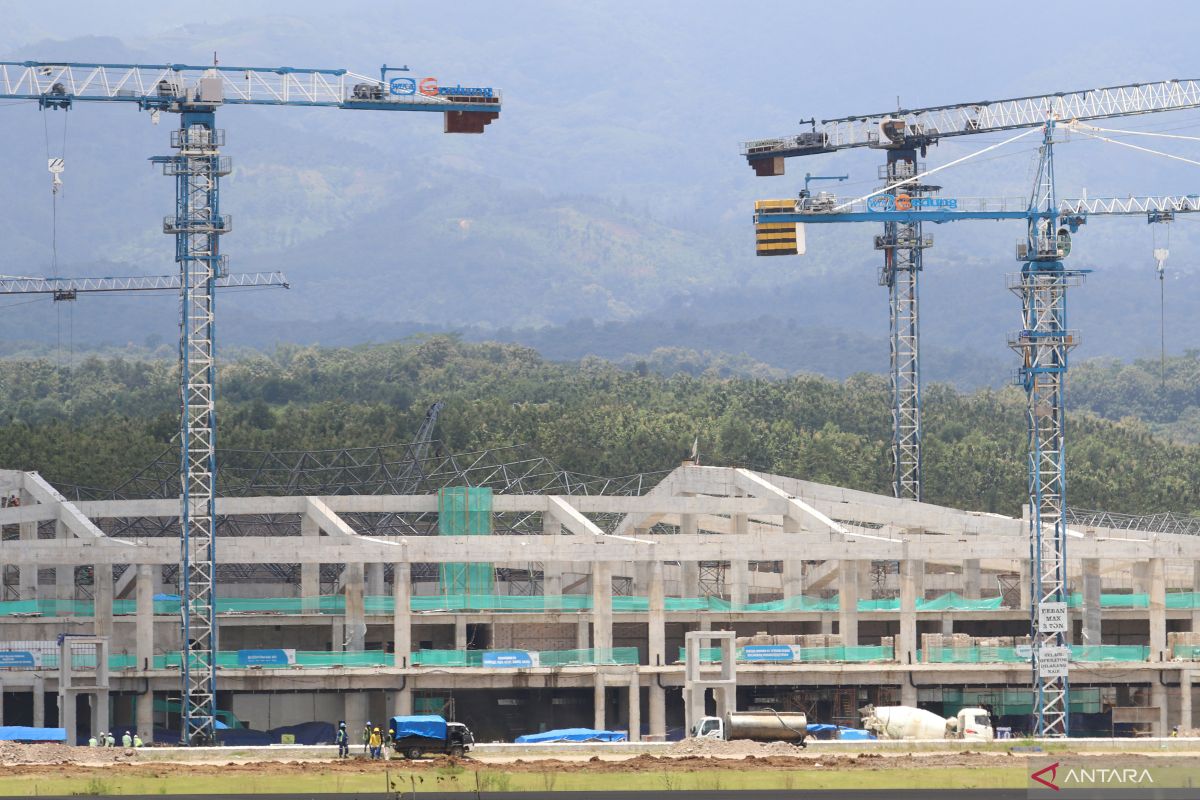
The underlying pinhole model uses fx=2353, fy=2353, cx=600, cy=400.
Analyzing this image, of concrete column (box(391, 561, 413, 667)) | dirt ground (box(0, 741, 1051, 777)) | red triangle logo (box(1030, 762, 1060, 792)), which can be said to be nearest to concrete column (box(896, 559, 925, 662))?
concrete column (box(391, 561, 413, 667))

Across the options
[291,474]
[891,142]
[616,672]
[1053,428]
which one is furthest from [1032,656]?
[291,474]

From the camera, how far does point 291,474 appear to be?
531 feet

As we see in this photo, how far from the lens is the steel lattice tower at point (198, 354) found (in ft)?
336

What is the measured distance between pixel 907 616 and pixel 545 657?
57.1ft

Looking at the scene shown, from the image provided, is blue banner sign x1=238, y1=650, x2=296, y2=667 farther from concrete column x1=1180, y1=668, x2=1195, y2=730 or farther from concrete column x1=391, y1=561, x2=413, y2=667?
concrete column x1=1180, y1=668, x2=1195, y2=730

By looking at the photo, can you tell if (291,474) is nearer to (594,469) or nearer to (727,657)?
(594,469)

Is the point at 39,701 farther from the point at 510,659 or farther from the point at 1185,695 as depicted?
the point at 1185,695

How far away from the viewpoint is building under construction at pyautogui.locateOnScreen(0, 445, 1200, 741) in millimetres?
109375

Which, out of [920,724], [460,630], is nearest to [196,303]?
[460,630]

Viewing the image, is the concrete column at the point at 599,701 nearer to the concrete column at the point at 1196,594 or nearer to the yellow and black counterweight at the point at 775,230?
the concrete column at the point at 1196,594

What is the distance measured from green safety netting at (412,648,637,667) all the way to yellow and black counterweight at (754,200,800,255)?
33.4 meters

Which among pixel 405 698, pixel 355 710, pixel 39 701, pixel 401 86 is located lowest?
pixel 355 710

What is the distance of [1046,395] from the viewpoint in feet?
347

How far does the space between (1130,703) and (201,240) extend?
163 feet
